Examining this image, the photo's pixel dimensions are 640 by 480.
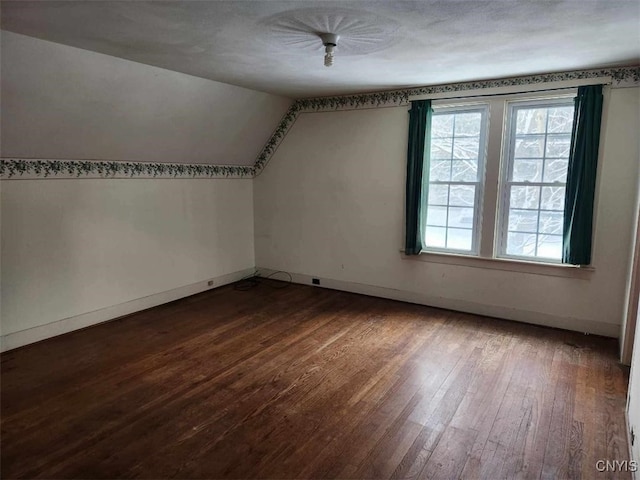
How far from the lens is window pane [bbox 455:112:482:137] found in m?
4.29

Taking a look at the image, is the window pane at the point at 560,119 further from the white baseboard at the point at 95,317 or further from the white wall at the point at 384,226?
the white baseboard at the point at 95,317

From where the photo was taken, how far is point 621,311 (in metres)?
3.74

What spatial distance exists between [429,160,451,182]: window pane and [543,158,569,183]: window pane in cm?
95

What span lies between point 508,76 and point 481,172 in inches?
36.9

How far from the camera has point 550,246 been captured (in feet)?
13.3

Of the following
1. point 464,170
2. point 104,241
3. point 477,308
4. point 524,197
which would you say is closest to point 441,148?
point 464,170

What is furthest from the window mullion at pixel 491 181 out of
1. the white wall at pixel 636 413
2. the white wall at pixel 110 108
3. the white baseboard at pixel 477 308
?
the white wall at pixel 110 108

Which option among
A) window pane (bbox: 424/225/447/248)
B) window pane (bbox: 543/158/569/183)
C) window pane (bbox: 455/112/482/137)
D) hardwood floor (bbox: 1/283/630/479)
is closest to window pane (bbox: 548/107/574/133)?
window pane (bbox: 543/158/569/183)

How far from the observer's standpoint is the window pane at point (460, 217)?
14.6 ft

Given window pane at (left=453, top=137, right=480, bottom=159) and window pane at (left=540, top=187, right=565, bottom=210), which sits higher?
window pane at (left=453, top=137, right=480, bottom=159)

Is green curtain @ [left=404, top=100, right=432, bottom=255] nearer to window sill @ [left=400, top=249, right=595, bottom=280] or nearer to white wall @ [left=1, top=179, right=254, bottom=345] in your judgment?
window sill @ [left=400, top=249, right=595, bottom=280]

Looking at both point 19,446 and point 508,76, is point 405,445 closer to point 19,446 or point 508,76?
point 19,446

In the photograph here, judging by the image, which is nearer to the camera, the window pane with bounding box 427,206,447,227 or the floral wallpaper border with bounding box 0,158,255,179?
the floral wallpaper border with bounding box 0,158,255,179

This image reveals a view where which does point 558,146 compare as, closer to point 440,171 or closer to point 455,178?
point 455,178
